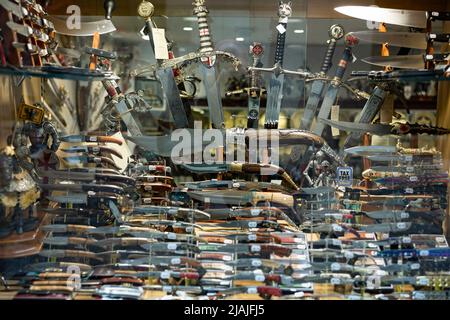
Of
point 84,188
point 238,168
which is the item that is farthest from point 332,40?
point 84,188

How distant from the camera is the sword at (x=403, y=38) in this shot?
480cm

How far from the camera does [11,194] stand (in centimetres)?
475

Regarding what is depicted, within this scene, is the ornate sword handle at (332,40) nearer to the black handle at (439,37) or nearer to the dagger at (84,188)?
the black handle at (439,37)

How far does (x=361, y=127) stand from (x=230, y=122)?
0.72 metres

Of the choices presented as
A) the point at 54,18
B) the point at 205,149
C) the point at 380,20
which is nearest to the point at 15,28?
the point at 54,18

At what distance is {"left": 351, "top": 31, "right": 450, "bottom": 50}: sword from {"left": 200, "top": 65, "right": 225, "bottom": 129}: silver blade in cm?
81

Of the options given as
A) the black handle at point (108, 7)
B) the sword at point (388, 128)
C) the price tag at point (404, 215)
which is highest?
the black handle at point (108, 7)

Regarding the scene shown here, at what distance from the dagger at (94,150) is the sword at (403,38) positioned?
1.47 metres

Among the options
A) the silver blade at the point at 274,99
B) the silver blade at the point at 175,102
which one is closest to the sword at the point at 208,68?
the silver blade at the point at 175,102

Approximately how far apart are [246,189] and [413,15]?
52.1 inches

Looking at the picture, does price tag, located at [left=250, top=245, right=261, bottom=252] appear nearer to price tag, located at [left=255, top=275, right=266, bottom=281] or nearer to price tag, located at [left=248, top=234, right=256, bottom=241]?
price tag, located at [left=248, top=234, right=256, bottom=241]

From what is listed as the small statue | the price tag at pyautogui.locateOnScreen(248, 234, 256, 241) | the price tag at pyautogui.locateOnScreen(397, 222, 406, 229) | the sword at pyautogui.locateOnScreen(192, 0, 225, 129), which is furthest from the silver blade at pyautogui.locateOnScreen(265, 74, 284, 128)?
the small statue

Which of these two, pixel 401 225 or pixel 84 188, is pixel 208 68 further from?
pixel 401 225

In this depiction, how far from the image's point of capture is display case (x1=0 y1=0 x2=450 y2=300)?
15.7ft
